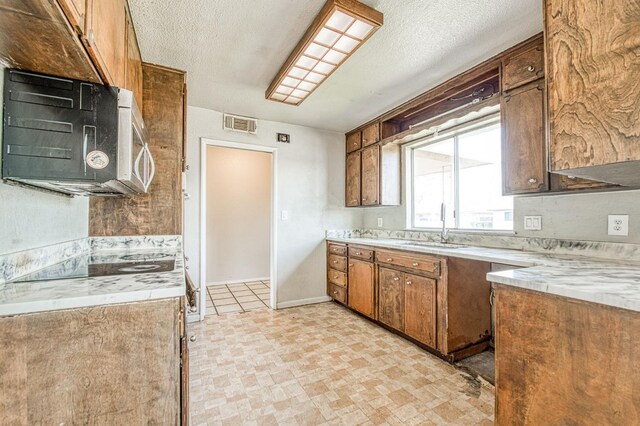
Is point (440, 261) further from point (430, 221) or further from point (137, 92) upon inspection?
point (137, 92)

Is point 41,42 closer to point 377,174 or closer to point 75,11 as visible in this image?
point 75,11

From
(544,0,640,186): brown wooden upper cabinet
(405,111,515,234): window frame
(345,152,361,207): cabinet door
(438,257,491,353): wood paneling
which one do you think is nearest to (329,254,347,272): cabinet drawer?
(345,152,361,207): cabinet door

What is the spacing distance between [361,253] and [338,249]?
52cm

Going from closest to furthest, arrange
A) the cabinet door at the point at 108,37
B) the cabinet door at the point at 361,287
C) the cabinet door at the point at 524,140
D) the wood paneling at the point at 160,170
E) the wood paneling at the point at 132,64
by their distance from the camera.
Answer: the cabinet door at the point at 108,37 < the wood paneling at the point at 132,64 < the cabinet door at the point at 524,140 < the wood paneling at the point at 160,170 < the cabinet door at the point at 361,287

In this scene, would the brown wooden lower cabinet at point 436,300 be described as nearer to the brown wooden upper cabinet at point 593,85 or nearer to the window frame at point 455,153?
the window frame at point 455,153

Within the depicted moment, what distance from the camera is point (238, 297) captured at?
13.4 feet

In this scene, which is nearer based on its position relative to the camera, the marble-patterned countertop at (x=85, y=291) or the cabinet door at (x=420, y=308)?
the marble-patterned countertop at (x=85, y=291)

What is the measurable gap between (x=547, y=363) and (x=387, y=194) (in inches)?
97.1

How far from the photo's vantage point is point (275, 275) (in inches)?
141

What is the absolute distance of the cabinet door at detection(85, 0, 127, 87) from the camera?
915 mm

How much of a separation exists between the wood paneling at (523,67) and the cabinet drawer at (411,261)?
4.70 feet

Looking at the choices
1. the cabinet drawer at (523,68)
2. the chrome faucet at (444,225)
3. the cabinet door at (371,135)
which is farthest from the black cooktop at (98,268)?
the cabinet door at (371,135)

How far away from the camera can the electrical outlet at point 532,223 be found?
2.11 meters

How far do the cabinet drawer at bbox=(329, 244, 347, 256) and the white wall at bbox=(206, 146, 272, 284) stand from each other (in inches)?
75.9
